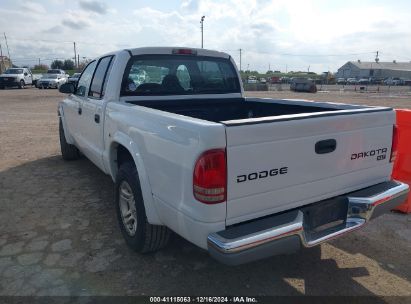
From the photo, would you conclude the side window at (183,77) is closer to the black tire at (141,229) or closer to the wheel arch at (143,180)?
the wheel arch at (143,180)

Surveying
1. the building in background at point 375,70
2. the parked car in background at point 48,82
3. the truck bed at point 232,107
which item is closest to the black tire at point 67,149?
the truck bed at point 232,107

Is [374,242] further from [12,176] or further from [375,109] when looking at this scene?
[12,176]

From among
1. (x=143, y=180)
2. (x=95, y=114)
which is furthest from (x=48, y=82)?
(x=143, y=180)

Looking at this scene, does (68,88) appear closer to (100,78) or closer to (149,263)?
(100,78)

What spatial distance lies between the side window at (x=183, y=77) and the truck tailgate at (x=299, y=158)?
2.21 meters

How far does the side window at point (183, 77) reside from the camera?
14.8 feet

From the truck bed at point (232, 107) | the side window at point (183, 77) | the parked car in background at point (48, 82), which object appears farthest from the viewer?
the parked car in background at point (48, 82)

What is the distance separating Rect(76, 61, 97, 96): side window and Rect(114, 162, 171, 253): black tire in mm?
2096

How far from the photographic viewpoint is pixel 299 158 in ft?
8.50

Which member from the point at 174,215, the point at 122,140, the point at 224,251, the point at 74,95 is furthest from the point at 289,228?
the point at 74,95

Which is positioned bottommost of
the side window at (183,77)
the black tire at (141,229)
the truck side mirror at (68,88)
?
the black tire at (141,229)

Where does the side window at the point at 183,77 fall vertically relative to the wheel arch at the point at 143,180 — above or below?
above

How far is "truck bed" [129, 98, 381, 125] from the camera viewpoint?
4175mm

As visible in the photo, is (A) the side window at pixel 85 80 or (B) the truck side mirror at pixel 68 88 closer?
(A) the side window at pixel 85 80
